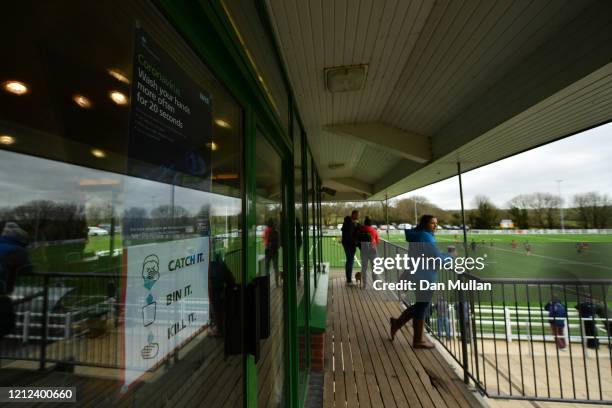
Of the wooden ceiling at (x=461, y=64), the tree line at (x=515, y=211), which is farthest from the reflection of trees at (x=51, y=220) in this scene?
the tree line at (x=515, y=211)

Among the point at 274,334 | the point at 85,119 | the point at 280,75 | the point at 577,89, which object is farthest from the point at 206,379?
the point at 577,89

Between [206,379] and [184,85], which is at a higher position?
[184,85]

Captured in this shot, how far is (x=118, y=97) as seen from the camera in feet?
1.42

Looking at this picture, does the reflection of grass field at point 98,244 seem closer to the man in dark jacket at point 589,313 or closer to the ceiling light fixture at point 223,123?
the ceiling light fixture at point 223,123

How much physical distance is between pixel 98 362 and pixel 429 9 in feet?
6.98

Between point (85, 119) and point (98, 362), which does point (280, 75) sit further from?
point (98, 362)

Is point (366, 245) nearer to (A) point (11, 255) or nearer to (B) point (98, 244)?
(B) point (98, 244)

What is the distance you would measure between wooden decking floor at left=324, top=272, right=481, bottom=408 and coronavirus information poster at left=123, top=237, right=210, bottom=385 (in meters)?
2.23

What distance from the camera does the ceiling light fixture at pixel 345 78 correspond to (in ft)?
7.50

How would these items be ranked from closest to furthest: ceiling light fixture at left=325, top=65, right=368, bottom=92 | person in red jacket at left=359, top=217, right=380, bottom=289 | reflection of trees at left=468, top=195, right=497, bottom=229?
ceiling light fixture at left=325, top=65, right=368, bottom=92 < person in red jacket at left=359, top=217, right=380, bottom=289 < reflection of trees at left=468, top=195, right=497, bottom=229

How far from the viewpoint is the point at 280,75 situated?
1.89 m

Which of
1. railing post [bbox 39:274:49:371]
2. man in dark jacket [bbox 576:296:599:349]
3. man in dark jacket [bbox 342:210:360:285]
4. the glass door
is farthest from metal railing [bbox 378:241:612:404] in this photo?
railing post [bbox 39:274:49:371]

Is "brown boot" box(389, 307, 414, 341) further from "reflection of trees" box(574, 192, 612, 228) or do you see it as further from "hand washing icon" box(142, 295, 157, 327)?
"reflection of trees" box(574, 192, 612, 228)

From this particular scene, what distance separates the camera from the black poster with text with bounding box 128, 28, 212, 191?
47 centimetres
